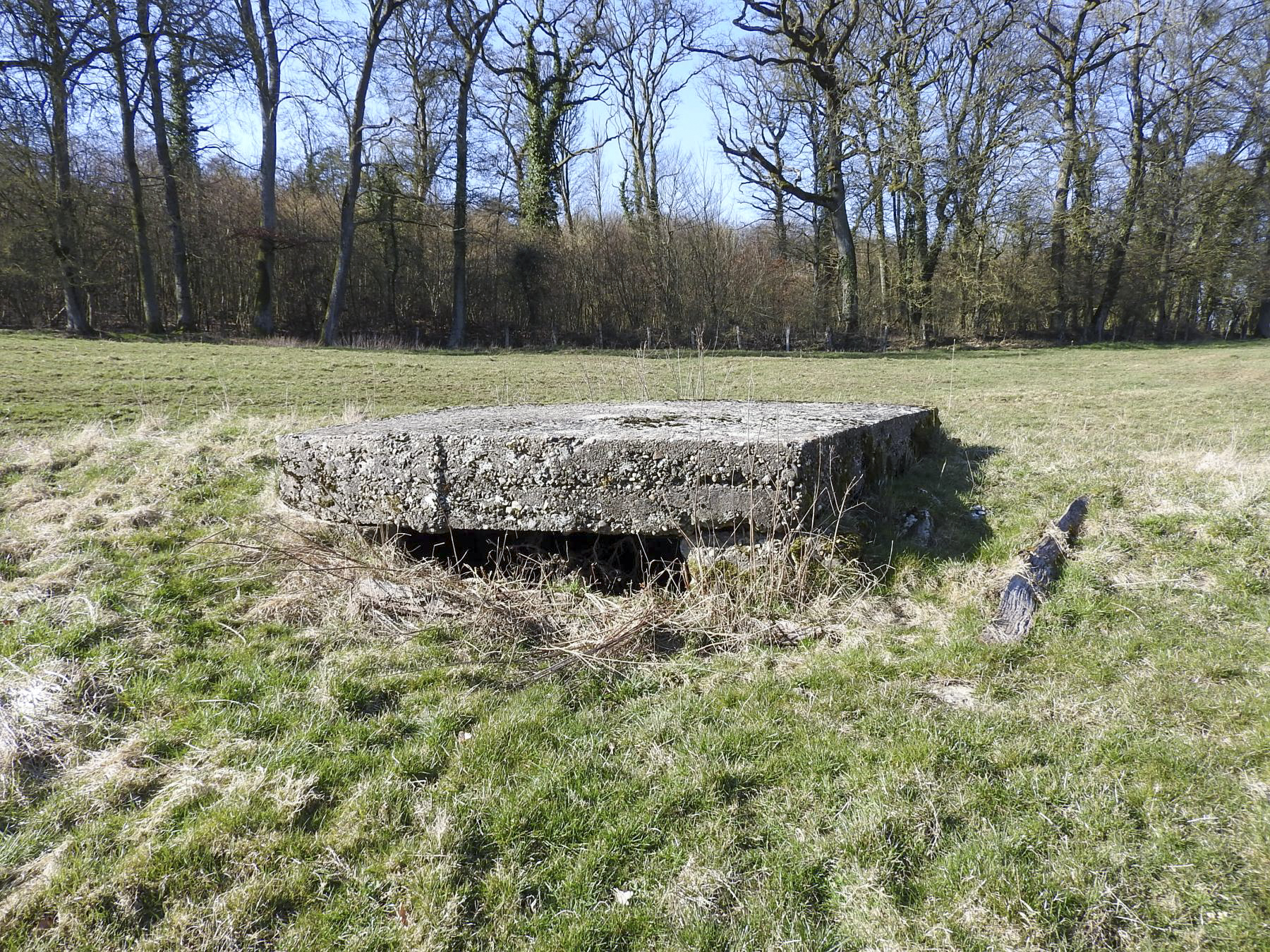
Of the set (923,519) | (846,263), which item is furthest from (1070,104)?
(923,519)

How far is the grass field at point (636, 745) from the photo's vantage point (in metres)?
1.91

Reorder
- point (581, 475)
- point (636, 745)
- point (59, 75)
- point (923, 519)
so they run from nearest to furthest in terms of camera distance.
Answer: point (636, 745), point (581, 475), point (923, 519), point (59, 75)

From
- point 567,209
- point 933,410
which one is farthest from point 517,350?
point 933,410

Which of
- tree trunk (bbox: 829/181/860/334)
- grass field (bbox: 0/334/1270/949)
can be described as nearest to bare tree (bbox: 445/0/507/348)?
tree trunk (bbox: 829/181/860/334)

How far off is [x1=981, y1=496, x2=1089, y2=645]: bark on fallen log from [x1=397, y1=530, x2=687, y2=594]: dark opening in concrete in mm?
1619

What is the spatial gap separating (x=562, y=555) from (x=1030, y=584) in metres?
2.64

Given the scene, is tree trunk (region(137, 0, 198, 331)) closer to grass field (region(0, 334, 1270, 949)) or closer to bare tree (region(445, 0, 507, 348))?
bare tree (region(445, 0, 507, 348))

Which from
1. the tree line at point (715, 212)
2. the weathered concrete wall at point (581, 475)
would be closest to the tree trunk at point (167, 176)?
the tree line at point (715, 212)

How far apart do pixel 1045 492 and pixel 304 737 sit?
500 cm

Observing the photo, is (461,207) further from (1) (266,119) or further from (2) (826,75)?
(2) (826,75)

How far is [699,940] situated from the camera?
184 cm

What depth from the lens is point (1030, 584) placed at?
3.64 m

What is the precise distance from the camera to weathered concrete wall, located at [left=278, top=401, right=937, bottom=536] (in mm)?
3845

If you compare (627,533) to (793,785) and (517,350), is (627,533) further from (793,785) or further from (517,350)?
(517,350)
